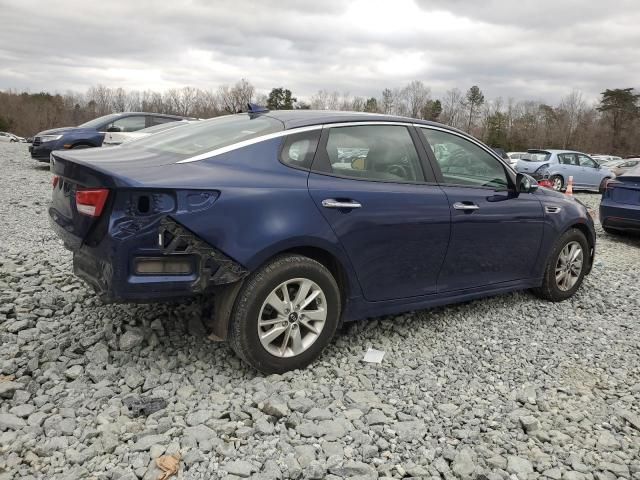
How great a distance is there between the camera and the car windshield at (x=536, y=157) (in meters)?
18.3

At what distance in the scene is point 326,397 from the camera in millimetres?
3223

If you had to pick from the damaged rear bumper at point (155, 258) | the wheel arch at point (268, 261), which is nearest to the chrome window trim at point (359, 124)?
the wheel arch at point (268, 261)

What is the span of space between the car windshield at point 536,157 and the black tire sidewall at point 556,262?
14.1 meters

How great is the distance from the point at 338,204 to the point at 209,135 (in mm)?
1032

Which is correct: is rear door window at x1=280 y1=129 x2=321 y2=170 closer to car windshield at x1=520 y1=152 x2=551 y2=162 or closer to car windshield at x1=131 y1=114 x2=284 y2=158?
car windshield at x1=131 y1=114 x2=284 y2=158

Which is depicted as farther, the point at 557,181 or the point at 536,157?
the point at 536,157

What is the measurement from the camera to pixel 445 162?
422 centimetres

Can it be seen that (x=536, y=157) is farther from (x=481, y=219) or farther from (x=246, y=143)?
(x=246, y=143)

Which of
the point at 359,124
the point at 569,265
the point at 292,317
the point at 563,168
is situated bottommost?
the point at 292,317

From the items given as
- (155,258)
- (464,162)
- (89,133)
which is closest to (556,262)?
(464,162)

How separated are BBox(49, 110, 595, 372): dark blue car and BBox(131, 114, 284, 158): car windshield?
0.02m

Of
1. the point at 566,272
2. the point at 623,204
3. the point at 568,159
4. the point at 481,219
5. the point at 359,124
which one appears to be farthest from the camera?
the point at 568,159

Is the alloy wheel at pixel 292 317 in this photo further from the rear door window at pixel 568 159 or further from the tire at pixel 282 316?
the rear door window at pixel 568 159

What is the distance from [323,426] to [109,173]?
1779 mm
